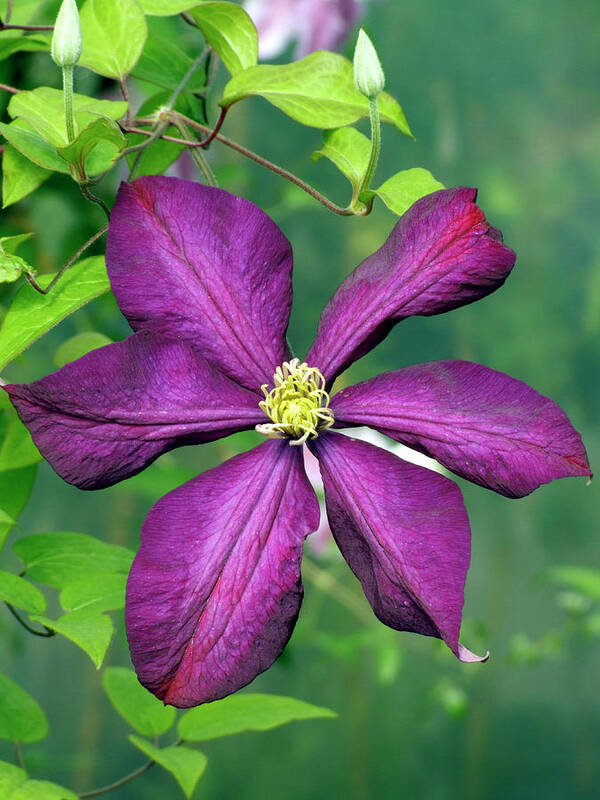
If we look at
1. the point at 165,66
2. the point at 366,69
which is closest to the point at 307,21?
the point at 165,66

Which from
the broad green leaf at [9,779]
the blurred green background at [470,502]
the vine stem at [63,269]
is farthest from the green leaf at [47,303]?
the blurred green background at [470,502]

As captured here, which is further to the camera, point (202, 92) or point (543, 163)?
point (543, 163)

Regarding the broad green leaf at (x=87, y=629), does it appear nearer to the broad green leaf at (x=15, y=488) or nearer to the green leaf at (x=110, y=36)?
the broad green leaf at (x=15, y=488)

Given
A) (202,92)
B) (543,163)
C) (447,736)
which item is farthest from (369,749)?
(202,92)

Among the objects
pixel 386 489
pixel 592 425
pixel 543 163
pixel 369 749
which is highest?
pixel 386 489

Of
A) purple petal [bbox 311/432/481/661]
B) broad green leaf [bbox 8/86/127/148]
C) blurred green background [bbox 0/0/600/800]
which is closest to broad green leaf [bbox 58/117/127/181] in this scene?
broad green leaf [bbox 8/86/127/148]

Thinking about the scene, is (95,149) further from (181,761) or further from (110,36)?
(181,761)

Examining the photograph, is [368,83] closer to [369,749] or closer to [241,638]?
[241,638]
